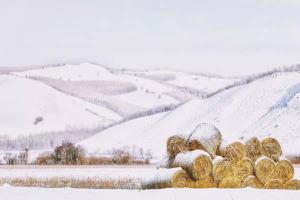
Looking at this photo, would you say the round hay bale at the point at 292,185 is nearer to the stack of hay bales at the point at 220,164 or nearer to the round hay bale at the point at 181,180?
the stack of hay bales at the point at 220,164

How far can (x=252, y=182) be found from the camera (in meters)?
26.4

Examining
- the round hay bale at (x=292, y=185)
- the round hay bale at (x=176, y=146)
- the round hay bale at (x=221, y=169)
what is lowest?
the round hay bale at (x=292, y=185)

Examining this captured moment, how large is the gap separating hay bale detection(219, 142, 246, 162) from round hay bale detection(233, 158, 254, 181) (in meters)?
0.22

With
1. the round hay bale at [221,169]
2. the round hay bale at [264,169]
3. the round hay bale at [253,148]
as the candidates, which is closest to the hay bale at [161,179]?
the round hay bale at [221,169]

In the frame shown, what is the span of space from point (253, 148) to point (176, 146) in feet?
10.5

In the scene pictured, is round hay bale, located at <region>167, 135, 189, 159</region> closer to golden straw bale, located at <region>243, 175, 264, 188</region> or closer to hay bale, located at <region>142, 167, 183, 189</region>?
hay bale, located at <region>142, 167, 183, 189</region>

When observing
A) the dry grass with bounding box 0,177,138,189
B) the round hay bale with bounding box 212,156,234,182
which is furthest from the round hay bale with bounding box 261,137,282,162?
the dry grass with bounding box 0,177,138,189

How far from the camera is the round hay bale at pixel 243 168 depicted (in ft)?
86.0

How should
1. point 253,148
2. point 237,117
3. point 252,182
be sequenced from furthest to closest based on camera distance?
1. point 237,117
2. point 253,148
3. point 252,182

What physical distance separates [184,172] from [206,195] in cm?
336

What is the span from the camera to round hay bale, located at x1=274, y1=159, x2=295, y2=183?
89.5ft

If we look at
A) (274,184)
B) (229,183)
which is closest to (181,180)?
(229,183)

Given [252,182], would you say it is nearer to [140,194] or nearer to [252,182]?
[252,182]

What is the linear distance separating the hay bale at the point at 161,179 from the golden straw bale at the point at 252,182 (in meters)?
2.59
